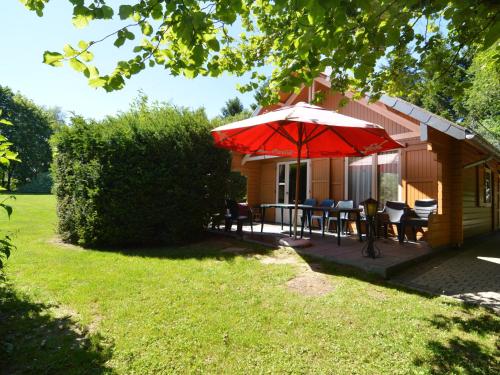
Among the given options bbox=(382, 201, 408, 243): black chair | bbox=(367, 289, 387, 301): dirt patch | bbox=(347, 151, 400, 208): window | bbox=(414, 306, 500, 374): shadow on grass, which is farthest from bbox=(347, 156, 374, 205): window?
bbox=(414, 306, 500, 374): shadow on grass

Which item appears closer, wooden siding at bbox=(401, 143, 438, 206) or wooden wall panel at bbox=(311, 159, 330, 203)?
wooden siding at bbox=(401, 143, 438, 206)

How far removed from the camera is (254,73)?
5.32 metres

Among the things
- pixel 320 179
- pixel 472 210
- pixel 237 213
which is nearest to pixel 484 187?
pixel 472 210

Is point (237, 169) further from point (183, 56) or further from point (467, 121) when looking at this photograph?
point (467, 121)

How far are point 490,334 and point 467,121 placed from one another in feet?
92.8

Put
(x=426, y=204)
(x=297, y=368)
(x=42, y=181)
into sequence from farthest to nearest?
(x=42, y=181)
(x=426, y=204)
(x=297, y=368)

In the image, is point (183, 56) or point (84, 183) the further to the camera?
point (84, 183)

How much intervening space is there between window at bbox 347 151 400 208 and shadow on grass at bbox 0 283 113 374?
7780mm

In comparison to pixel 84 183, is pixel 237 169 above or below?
above

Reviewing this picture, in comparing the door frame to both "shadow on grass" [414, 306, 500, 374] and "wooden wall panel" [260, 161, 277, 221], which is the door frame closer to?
"wooden wall panel" [260, 161, 277, 221]

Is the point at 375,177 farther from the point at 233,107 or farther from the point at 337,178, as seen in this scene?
the point at 233,107

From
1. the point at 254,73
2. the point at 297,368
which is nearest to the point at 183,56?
the point at 254,73

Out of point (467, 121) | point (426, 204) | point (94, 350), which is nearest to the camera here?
point (94, 350)

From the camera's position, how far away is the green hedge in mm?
6508
